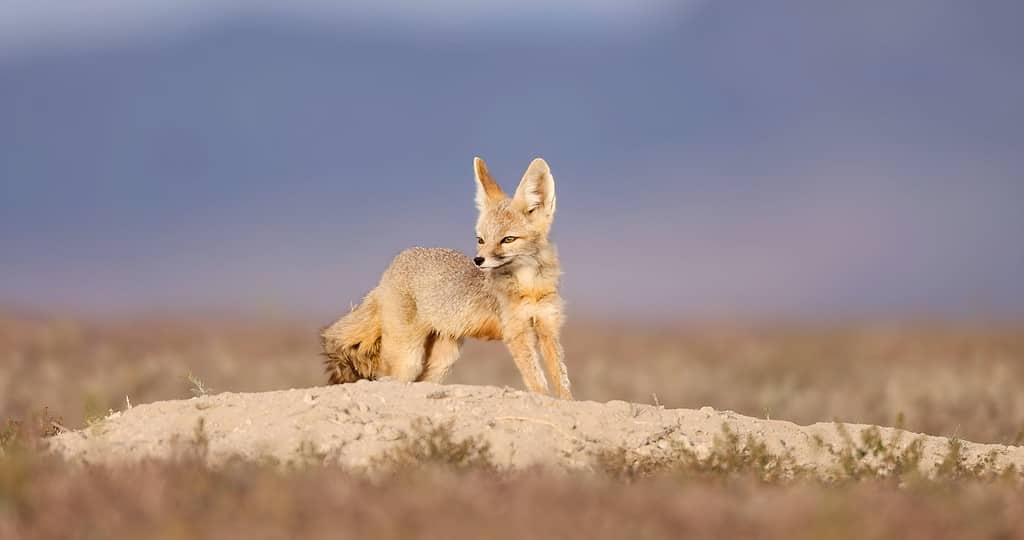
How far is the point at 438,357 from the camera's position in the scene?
38.4 feet

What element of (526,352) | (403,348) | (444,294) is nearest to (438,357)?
(403,348)

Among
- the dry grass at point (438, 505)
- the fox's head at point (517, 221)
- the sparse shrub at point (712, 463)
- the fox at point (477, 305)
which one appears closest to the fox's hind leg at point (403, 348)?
the fox at point (477, 305)

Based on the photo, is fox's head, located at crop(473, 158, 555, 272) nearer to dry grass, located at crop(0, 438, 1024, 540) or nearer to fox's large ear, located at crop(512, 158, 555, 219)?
fox's large ear, located at crop(512, 158, 555, 219)

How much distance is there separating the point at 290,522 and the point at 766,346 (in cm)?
2869

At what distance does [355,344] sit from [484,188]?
74.7 inches

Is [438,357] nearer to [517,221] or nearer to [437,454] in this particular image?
[517,221]

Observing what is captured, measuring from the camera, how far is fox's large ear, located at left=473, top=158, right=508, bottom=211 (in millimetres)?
11375

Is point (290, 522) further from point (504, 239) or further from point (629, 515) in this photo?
point (504, 239)

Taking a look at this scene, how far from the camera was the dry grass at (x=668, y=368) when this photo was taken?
2178cm

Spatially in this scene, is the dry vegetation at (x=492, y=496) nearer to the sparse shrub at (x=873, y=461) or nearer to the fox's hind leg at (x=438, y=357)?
the sparse shrub at (x=873, y=461)

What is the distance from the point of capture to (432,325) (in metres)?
11.4

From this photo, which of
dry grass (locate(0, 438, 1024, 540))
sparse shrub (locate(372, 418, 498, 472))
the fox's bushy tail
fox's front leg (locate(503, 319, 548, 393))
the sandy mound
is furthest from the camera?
the fox's bushy tail

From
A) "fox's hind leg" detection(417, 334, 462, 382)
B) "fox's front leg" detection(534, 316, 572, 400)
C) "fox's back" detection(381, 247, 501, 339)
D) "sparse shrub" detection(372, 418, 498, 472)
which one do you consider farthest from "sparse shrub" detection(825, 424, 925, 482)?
A: "fox's hind leg" detection(417, 334, 462, 382)

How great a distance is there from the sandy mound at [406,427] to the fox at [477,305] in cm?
106
